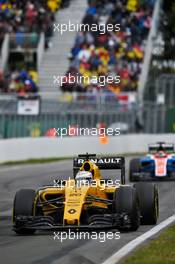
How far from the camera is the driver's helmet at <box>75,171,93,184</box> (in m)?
12.2

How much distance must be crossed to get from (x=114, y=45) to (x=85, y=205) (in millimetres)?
27352

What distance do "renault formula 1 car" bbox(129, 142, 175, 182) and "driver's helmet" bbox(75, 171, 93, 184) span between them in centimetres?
1029

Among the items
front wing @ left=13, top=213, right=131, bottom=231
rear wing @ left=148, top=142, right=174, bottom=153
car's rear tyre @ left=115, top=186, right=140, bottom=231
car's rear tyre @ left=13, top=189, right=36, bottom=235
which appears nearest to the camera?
front wing @ left=13, top=213, right=131, bottom=231

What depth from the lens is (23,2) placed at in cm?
4150

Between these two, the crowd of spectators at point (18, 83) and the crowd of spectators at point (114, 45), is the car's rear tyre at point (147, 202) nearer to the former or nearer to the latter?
the crowd of spectators at point (114, 45)

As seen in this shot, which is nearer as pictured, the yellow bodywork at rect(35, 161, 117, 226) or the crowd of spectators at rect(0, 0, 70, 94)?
the yellow bodywork at rect(35, 161, 117, 226)

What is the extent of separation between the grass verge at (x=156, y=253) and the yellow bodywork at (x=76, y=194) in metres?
1.03

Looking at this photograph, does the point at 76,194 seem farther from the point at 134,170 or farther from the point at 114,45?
the point at 114,45

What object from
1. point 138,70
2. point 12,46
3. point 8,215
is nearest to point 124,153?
point 138,70

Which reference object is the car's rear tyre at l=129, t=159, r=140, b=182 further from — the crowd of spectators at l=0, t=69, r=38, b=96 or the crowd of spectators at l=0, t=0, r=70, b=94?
the crowd of spectators at l=0, t=0, r=70, b=94

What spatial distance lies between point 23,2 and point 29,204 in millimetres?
30455

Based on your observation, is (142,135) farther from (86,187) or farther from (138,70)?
(86,187)

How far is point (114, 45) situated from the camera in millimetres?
38594

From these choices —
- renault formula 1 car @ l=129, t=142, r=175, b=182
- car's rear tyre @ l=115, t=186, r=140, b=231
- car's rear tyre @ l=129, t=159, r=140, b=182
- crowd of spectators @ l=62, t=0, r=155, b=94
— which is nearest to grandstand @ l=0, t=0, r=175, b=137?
crowd of spectators @ l=62, t=0, r=155, b=94
